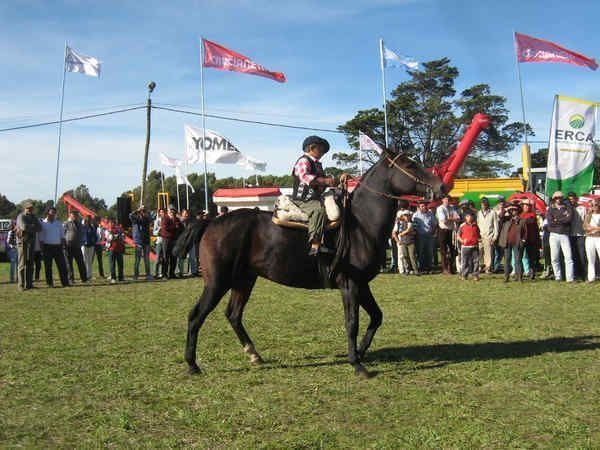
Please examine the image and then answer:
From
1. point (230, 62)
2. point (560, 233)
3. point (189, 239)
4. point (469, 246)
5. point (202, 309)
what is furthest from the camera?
point (230, 62)

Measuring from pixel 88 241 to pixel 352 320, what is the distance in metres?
13.8

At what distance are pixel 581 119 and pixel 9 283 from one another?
18105 mm

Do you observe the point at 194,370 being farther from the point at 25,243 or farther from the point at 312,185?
the point at 25,243

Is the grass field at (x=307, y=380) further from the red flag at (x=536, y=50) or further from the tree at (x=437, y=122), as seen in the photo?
the tree at (x=437, y=122)

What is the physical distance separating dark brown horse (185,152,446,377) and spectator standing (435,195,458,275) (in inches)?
446

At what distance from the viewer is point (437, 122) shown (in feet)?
187

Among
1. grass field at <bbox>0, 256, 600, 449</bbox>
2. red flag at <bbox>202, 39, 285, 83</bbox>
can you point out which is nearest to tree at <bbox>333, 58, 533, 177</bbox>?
red flag at <bbox>202, 39, 285, 83</bbox>

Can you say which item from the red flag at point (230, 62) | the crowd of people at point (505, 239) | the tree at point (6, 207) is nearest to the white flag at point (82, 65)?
the red flag at point (230, 62)

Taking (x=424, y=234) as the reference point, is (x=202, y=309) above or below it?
below

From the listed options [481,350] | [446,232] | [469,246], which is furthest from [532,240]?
[481,350]

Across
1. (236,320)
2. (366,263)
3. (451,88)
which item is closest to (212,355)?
(236,320)

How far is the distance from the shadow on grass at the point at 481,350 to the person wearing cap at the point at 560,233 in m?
7.52

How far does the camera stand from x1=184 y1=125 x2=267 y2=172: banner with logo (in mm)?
26891

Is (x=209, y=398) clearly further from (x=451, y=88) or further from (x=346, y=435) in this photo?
(x=451, y=88)
